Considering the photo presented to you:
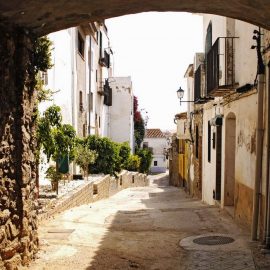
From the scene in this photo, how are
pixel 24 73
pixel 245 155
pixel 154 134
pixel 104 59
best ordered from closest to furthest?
pixel 24 73 < pixel 245 155 < pixel 104 59 < pixel 154 134

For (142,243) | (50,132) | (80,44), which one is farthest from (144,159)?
(142,243)

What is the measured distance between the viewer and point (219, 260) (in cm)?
607

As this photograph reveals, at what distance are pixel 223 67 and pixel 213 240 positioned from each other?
520cm

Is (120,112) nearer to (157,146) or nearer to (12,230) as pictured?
(12,230)

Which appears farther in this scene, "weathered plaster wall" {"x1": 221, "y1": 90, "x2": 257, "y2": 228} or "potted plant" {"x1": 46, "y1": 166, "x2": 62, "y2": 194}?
"potted plant" {"x1": 46, "y1": 166, "x2": 62, "y2": 194}

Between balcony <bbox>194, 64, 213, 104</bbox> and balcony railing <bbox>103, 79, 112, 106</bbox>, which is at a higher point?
balcony railing <bbox>103, 79, 112, 106</bbox>

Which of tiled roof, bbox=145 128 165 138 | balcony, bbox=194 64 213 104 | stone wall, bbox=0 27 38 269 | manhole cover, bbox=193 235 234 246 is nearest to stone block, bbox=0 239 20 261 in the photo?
stone wall, bbox=0 27 38 269

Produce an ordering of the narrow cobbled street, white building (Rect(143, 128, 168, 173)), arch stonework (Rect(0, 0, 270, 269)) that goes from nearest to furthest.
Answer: arch stonework (Rect(0, 0, 270, 269)) < the narrow cobbled street < white building (Rect(143, 128, 168, 173))

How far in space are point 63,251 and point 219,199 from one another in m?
7.28

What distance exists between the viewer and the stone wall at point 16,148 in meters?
4.97

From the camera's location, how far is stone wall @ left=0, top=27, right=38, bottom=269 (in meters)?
4.97

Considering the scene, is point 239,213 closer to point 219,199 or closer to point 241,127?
point 241,127

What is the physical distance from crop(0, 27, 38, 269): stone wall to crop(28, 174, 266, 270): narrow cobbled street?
0.58 metres

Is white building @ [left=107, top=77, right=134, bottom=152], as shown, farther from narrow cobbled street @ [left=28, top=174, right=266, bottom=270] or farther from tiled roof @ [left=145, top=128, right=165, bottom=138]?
tiled roof @ [left=145, top=128, right=165, bottom=138]
